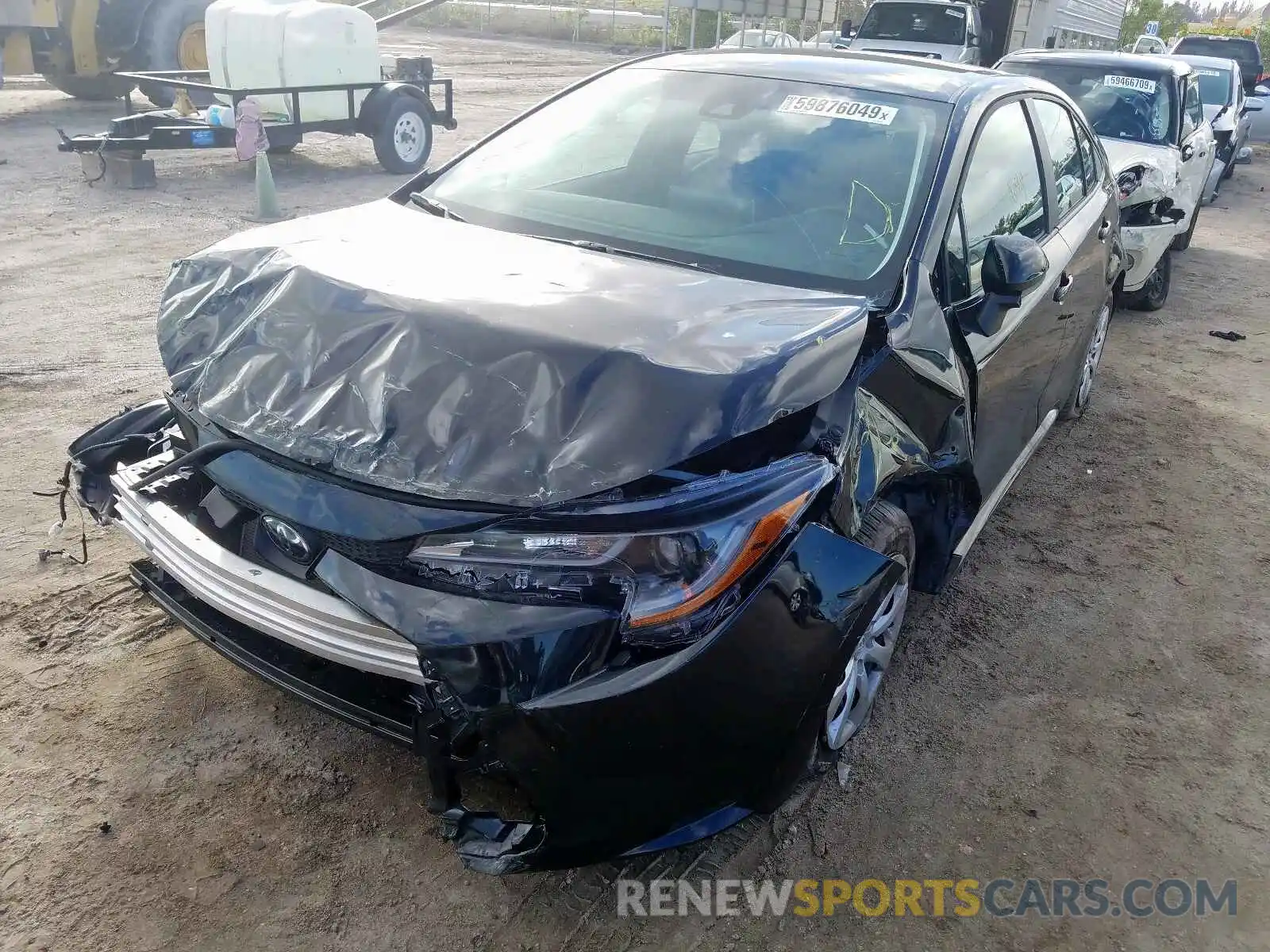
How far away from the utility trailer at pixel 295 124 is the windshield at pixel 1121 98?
639 cm

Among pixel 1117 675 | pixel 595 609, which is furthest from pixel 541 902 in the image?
pixel 1117 675

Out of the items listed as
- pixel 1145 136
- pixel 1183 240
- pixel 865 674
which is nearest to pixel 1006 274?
pixel 865 674

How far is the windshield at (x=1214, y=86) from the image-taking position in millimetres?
11508

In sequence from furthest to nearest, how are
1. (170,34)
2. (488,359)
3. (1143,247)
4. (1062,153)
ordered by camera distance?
1. (170,34)
2. (1143,247)
3. (1062,153)
4. (488,359)

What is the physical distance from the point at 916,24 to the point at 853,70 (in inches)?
497

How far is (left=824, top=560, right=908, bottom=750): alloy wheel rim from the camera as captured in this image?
2.64 metres

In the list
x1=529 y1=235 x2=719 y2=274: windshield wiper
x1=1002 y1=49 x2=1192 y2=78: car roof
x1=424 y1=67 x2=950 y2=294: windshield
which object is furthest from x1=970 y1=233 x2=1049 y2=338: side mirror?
x1=1002 y1=49 x2=1192 y2=78: car roof

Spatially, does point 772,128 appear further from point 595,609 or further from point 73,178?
point 73,178

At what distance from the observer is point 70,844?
241 cm

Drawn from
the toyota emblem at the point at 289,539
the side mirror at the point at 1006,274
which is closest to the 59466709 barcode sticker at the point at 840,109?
the side mirror at the point at 1006,274

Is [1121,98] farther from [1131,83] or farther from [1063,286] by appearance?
[1063,286]

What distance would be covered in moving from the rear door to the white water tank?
854cm

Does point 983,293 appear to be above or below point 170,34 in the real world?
below

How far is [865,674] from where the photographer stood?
113 inches
